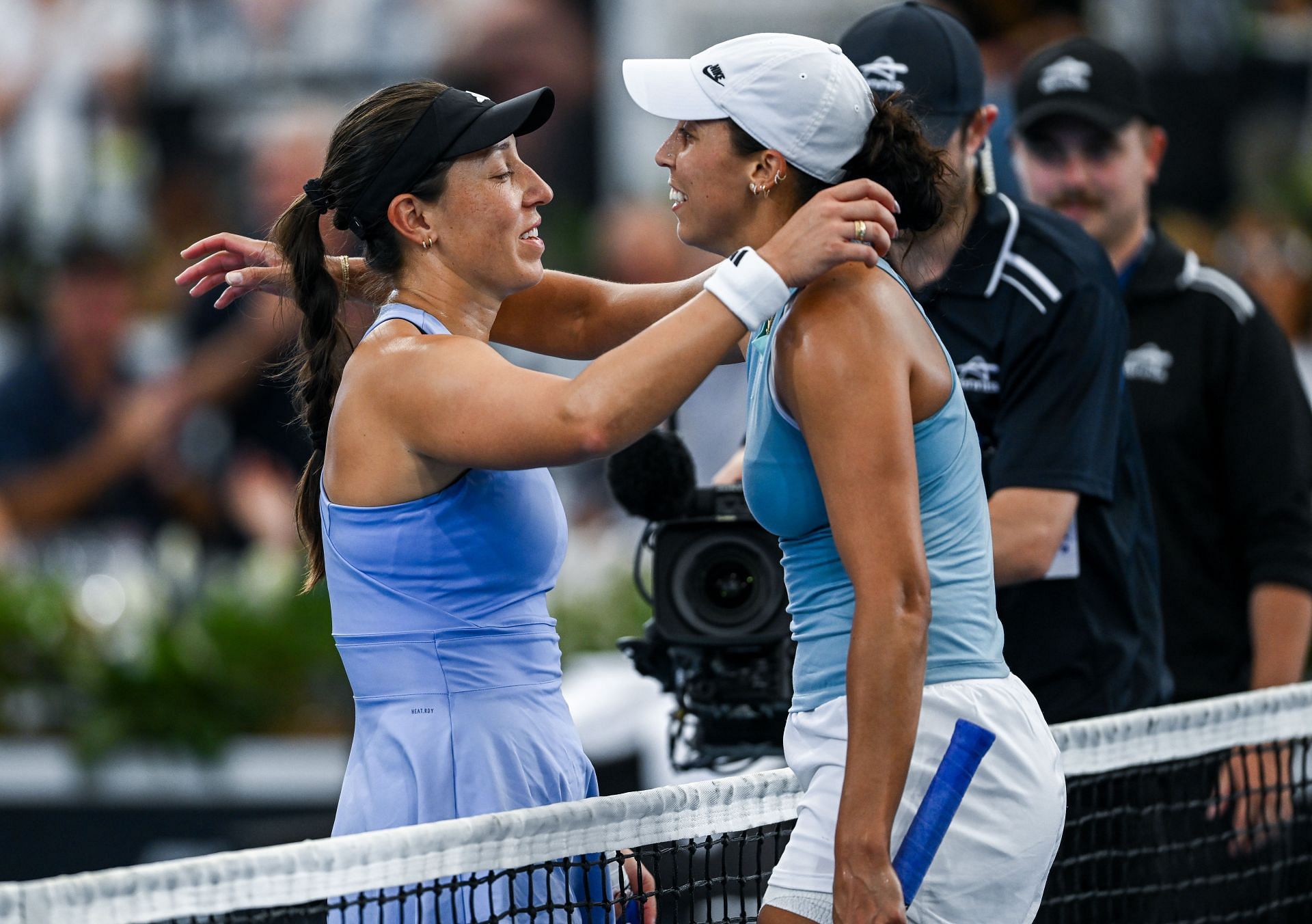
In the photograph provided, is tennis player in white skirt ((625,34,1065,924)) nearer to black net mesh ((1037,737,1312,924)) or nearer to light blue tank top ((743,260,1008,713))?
light blue tank top ((743,260,1008,713))

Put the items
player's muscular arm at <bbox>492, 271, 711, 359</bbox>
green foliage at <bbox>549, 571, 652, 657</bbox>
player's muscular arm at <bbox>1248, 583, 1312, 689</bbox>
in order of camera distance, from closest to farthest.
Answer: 1. player's muscular arm at <bbox>492, 271, 711, 359</bbox>
2. player's muscular arm at <bbox>1248, 583, 1312, 689</bbox>
3. green foliage at <bbox>549, 571, 652, 657</bbox>

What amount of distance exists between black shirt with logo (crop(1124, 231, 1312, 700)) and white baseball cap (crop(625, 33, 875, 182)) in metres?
1.72

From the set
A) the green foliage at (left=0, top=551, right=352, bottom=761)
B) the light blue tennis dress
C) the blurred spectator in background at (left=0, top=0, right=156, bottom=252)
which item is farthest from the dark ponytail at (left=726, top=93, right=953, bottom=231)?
the blurred spectator in background at (left=0, top=0, right=156, bottom=252)

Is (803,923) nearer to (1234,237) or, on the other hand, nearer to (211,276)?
(211,276)

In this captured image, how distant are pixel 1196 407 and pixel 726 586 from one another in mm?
1301

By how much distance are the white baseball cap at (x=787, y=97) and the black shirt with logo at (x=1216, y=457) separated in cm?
172

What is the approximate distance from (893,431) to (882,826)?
1.60ft

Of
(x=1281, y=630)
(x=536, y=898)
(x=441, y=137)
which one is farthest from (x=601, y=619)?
(x=441, y=137)

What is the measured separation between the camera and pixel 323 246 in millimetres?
2719

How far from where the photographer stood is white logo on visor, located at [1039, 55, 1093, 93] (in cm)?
400

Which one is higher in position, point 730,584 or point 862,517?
point 730,584

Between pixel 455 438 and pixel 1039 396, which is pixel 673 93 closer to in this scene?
pixel 455 438

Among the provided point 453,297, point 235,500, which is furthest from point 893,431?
point 235,500

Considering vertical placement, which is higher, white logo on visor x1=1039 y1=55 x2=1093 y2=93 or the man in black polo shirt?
white logo on visor x1=1039 y1=55 x2=1093 y2=93
